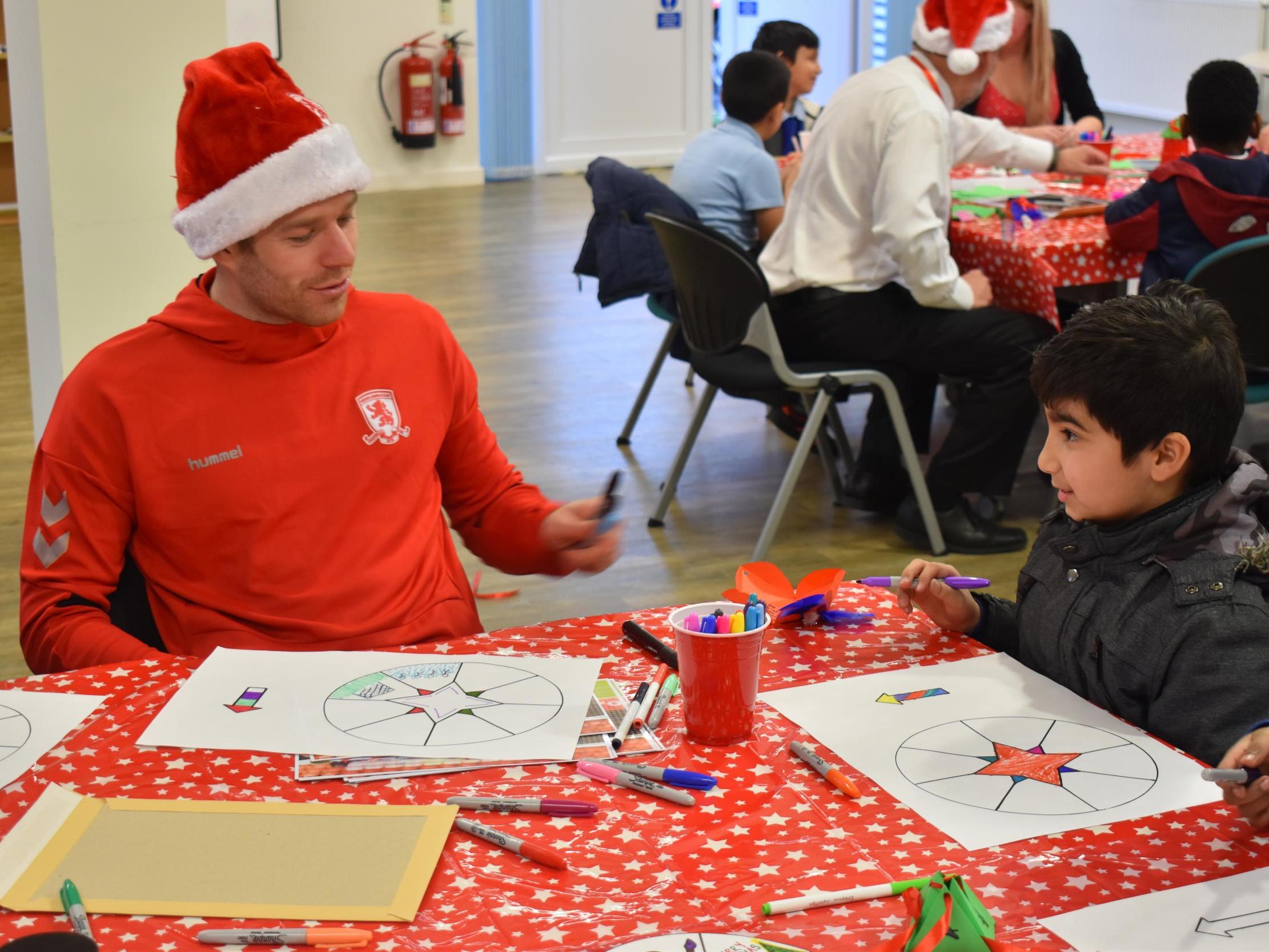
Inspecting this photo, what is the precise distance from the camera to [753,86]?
4.12 m

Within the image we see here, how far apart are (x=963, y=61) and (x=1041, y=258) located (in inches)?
20.6

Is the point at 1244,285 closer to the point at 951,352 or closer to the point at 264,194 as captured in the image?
the point at 951,352

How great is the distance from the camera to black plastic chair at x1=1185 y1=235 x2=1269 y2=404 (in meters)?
3.14

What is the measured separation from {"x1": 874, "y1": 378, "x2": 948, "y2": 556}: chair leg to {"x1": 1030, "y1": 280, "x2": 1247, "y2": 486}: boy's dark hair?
2115 millimetres

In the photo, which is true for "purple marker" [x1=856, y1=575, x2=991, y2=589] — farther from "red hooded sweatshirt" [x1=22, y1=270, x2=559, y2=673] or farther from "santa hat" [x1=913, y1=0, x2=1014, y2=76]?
"santa hat" [x1=913, y1=0, x2=1014, y2=76]

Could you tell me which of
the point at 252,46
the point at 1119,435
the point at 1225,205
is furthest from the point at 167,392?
the point at 1225,205

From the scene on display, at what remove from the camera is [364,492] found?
69.6 inches

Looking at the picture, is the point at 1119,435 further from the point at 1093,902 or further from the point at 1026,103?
the point at 1026,103

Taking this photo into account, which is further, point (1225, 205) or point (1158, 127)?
point (1158, 127)

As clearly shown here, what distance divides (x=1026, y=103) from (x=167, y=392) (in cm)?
396

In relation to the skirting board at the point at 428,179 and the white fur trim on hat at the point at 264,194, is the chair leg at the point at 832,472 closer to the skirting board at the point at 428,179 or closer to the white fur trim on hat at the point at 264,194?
the white fur trim on hat at the point at 264,194

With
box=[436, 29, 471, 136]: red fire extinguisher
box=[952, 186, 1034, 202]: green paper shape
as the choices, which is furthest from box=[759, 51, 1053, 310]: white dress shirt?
box=[436, 29, 471, 136]: red fire extinguisher

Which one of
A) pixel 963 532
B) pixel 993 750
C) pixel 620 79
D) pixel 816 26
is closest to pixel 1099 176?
pixel 963 532

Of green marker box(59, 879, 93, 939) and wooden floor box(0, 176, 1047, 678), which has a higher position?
green marker box(59, 879, 93, 939)
